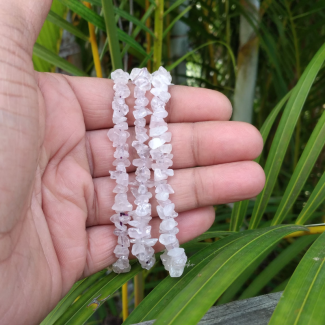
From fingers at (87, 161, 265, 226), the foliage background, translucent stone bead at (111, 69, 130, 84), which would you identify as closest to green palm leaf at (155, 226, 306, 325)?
the foliage background

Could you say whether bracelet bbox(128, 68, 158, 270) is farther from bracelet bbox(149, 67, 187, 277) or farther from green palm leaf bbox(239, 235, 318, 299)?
green palm leaf bbox(239, 235, 318, 299)

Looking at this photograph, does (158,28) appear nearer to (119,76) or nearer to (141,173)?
(119,76)

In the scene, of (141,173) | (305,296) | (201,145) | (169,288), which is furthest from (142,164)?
(305,296)

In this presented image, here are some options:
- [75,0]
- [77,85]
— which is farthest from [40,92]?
[75,0]

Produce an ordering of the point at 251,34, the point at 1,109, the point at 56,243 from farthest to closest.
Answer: the point at 251,34 → the point at 56,243 → the point at 1,109

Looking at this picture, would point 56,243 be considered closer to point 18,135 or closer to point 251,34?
point 18,135

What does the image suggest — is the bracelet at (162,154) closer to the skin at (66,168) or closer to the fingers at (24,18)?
the skin at (66,168)
